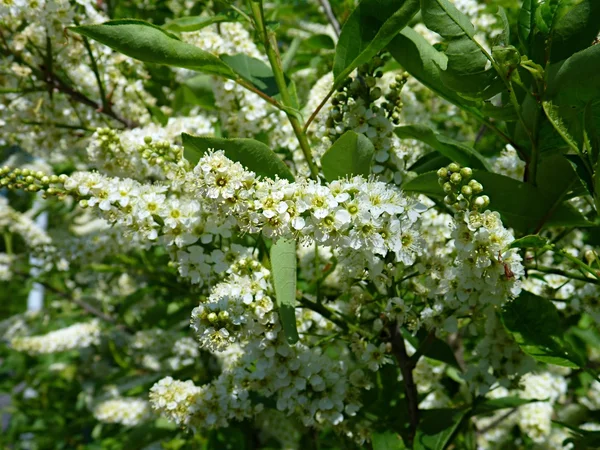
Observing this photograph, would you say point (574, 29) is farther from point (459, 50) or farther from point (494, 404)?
point (494, 404)

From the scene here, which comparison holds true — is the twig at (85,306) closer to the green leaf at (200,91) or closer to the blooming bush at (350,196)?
the blooming bush at (350,196)

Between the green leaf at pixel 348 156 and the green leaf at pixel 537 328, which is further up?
the green leaf at pixel 348 156

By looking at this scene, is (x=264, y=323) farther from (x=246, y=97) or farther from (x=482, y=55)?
(x=246, y=97)

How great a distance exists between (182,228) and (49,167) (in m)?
3.30

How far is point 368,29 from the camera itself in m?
1.53

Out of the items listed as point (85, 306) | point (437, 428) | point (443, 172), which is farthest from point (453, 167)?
point (85, 306)

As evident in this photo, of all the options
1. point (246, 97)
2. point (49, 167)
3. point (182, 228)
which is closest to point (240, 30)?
point (246, 97)

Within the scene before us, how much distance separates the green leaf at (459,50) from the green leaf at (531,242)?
373 mm

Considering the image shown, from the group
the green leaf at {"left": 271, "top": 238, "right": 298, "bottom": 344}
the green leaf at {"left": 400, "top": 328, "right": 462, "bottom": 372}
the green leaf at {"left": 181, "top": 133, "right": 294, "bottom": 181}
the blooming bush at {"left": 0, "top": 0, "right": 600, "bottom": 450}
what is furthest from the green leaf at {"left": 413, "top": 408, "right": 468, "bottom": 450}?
the green leaf at {"left": 181, "top": 133, "right": 294, "bottom": 181}

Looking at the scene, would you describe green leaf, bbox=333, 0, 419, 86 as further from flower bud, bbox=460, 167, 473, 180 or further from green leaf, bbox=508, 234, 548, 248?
green leaf, bbox=508, 234, 548, 248

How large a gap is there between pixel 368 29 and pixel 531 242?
681 mm

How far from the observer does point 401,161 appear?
186cm

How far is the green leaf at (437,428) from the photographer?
172 centimetres

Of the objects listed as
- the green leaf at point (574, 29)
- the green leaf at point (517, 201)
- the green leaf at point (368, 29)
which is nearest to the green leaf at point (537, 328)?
the green leaf at point (517, 201)
